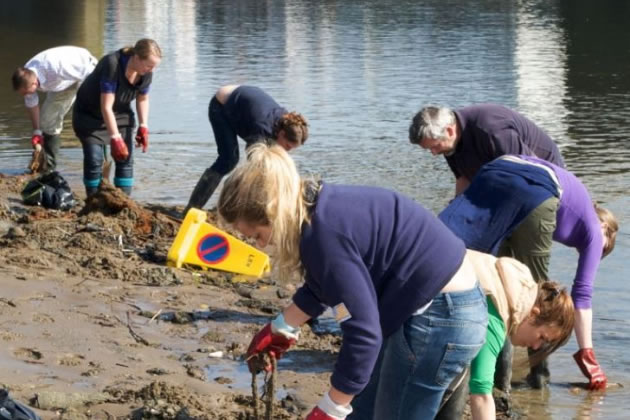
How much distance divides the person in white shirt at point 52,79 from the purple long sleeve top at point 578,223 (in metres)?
5.94

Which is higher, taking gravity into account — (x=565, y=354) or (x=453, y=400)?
(x=453, y=400)

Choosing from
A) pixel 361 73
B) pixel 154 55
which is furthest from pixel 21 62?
pixel 154 55

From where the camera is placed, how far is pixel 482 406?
424 cm

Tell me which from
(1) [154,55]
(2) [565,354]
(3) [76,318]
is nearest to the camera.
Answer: (3) [76,318]

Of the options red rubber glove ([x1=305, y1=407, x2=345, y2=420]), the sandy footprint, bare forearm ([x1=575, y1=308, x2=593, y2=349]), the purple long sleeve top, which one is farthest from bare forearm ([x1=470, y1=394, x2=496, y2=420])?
the sandy footprint

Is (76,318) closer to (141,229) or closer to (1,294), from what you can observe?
(1,294)

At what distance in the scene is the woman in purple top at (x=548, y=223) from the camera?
5.59 meters

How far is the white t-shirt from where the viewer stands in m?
10.8

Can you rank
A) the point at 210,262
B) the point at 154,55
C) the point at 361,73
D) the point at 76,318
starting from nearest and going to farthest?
1. the point at 76,318
2. the point at 210,262
3. the point at 154,55
4. the point at 361,73

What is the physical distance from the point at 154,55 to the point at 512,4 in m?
32.2

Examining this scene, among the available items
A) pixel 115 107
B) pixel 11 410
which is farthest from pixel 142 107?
pixel 11 410

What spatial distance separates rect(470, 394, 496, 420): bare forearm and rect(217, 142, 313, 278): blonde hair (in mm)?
1012

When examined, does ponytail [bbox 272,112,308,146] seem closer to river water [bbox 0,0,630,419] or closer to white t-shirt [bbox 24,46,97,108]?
river water [bbox 0,0,630,419]

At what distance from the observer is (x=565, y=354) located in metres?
7.22
